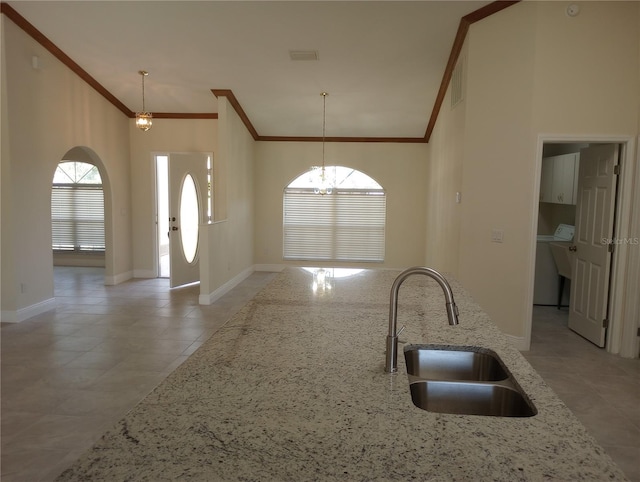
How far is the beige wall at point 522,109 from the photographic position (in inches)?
160

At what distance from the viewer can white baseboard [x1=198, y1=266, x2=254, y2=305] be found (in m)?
6.00

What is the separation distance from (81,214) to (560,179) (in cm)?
846

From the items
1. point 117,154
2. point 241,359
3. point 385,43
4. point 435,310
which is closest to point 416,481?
point 241,359

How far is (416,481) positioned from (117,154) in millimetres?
7423

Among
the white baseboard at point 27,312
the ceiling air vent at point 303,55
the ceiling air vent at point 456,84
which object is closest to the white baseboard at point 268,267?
the white baseboard at point 27,312

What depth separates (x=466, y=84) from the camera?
4539 millimetres

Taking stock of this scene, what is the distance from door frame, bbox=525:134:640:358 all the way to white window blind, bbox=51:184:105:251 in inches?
315

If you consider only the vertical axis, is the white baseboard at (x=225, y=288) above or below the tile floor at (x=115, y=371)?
above

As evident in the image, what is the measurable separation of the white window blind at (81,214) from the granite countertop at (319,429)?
8.48 meters

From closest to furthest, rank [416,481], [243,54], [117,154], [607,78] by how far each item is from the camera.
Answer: [416,481] → [607,78] → [243,54] → [117,154]

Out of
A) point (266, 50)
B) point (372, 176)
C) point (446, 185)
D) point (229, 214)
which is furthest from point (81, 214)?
point (446, 185)

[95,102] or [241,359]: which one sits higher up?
[95,102]

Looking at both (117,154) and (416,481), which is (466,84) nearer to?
(416,481)

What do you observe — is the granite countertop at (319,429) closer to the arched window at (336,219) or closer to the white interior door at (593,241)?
the white interior door at (593,241)
